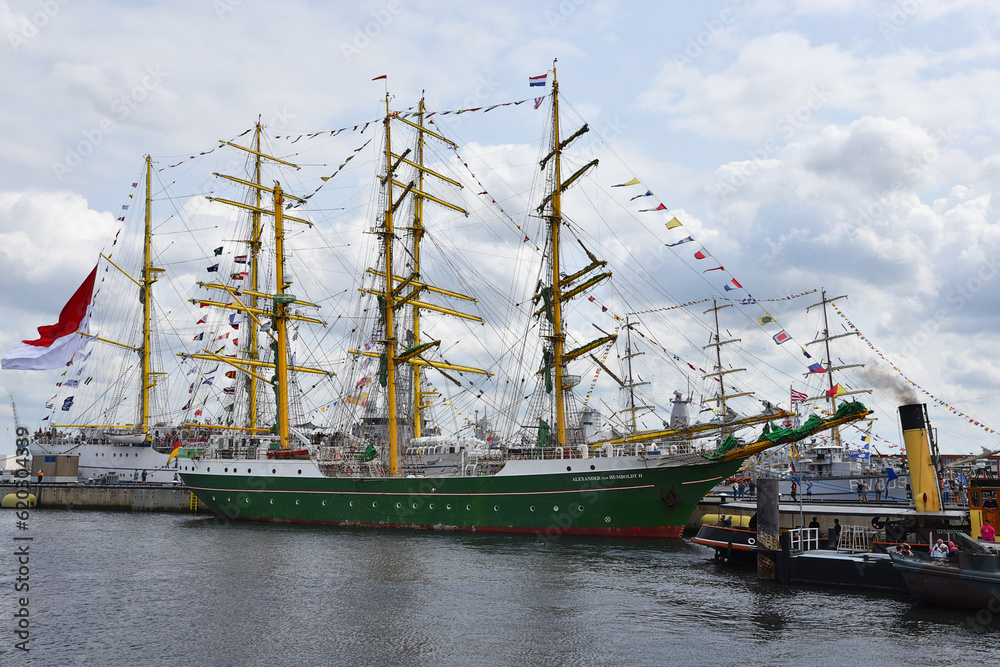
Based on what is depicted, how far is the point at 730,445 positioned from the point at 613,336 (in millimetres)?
8588

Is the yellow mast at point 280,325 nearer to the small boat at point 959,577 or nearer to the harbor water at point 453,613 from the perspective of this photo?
the harbor water at point 453,613

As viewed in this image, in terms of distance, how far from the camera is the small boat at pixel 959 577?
18688 millimetres

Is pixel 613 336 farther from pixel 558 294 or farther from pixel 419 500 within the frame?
pixel 419 500

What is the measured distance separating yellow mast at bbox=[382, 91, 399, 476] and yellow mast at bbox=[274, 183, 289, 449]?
22.9 feet

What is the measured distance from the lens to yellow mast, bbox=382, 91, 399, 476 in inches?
1716

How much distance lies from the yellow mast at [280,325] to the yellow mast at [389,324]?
275 inches

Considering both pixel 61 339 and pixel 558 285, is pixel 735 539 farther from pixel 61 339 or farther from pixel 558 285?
pixel 61 339

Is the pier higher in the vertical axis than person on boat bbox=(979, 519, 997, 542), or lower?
higher

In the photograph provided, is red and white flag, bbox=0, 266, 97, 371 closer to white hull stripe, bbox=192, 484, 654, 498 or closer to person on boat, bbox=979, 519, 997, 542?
white hull stripe, bbox=192, 484, 654, 498

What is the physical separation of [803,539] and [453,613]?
12.8m

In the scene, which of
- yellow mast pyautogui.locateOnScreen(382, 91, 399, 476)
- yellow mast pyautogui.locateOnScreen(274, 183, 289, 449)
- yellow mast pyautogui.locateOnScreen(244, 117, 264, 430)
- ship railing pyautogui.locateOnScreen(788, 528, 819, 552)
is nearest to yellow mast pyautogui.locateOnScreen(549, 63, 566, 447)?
yellow mast pyautogui.locateOnScreen(382, 91, 399, 476)

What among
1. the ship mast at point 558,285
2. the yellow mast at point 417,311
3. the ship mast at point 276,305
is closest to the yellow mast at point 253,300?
the ship mast at point 276,305

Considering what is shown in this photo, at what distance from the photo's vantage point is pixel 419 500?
1585 inches

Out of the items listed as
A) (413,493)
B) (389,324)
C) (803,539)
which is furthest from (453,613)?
(389,324)
